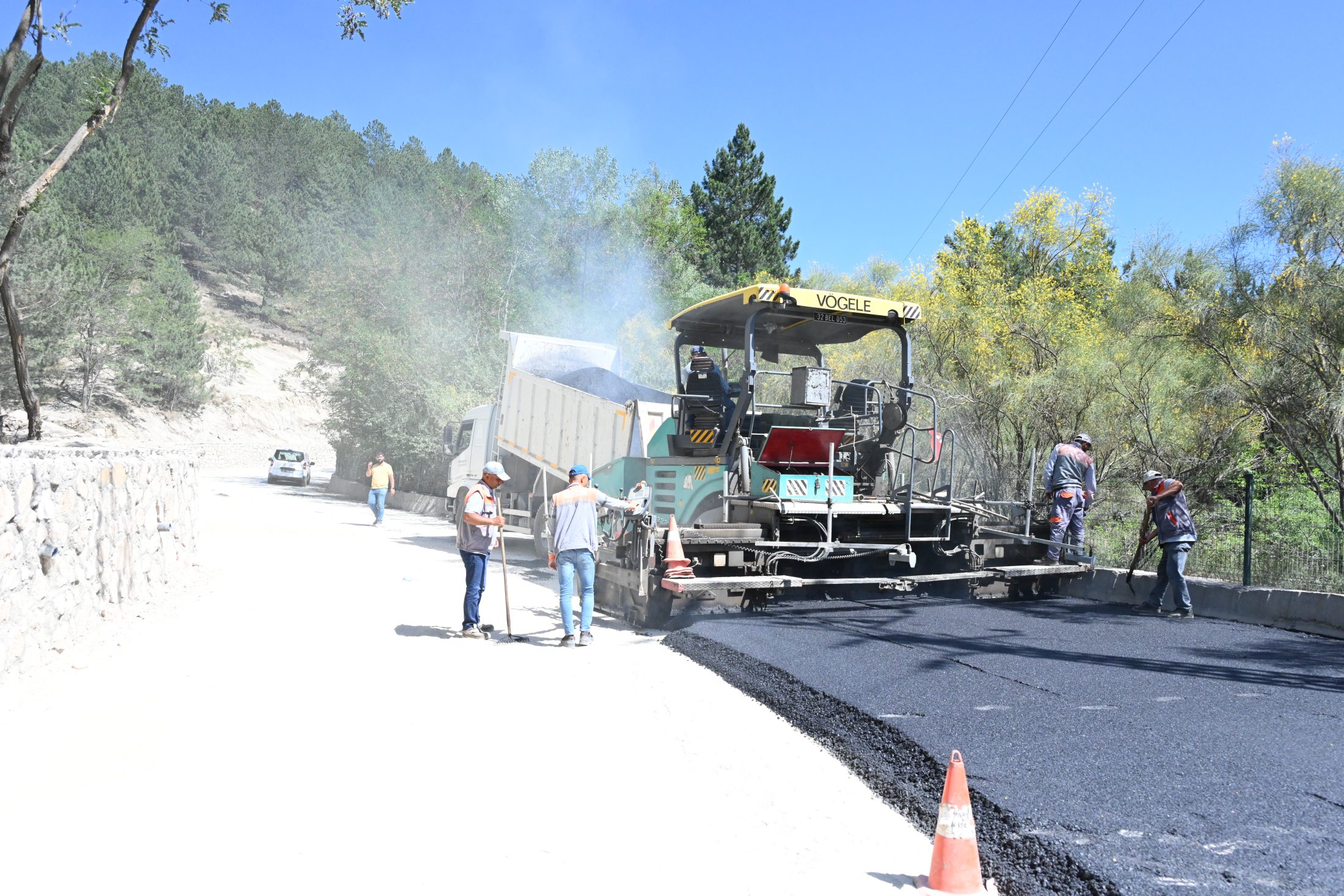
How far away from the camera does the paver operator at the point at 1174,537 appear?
337 inches

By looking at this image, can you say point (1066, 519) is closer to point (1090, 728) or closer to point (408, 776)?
point (1090, 728)

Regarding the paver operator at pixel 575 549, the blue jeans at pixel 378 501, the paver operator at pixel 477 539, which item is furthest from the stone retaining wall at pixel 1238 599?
the blue jeans at pixel 378 501

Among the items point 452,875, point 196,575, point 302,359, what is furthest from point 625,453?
point 302,359

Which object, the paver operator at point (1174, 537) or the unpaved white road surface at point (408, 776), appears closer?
the unpaved white road surface at point (408, 776)

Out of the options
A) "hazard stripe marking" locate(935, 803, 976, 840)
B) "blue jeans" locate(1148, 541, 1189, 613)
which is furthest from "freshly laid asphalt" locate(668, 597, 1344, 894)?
"hazard stripe marking" locate(935, 803, 976, 840)

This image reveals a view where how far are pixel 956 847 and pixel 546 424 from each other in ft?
36.6

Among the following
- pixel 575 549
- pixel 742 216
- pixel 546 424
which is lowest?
pixel 575 549

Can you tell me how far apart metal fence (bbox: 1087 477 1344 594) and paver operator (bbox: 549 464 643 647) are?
6.19 meters

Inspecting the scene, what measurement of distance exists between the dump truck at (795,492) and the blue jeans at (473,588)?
4.38 feet

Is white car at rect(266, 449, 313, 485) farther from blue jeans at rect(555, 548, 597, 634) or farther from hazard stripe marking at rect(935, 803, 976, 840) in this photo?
hazard stripe marking at rect(935, 803, 976, 840)

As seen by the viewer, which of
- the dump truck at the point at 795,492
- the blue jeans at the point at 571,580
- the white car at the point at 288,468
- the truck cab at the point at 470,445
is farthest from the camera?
the white car at the point at 288,468

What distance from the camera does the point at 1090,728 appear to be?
5.03 metres

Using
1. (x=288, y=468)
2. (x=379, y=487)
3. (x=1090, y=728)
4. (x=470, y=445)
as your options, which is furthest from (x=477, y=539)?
(x=288, y=468)

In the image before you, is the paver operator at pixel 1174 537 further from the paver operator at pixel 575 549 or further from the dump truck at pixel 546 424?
the dump truck at pixel 546 424
